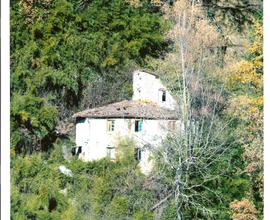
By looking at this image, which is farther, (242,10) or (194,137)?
(242,10)

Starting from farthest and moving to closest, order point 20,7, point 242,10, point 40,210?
point 242,10 < point 20,7 < point 40,210

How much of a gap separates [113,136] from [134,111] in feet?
0.70

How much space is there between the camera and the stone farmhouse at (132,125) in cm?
386

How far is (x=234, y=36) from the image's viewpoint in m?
4.16

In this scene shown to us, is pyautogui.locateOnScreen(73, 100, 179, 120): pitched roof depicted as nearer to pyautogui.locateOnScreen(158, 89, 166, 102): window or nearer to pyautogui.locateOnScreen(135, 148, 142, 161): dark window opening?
pyautogui.locateOnScreen(158, 89, 166, 102): window

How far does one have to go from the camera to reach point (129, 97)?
3965 mm

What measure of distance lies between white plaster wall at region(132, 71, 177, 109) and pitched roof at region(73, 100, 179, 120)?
0.04m

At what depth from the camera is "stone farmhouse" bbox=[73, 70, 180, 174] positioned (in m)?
3.86

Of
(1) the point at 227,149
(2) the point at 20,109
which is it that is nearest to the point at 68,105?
(2) the point at 20,109

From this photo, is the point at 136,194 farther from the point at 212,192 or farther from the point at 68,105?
the point at 68,105

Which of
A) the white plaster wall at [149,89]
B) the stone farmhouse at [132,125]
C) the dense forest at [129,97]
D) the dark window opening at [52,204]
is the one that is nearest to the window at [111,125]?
the stone farmhouse at [132,125]

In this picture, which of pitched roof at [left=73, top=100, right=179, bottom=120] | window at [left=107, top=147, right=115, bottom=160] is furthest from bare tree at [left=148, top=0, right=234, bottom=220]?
window at [left=107, top=147, right=115, bottom=160]

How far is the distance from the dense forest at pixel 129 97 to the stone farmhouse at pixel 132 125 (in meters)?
0.05

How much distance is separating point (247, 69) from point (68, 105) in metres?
1.18
